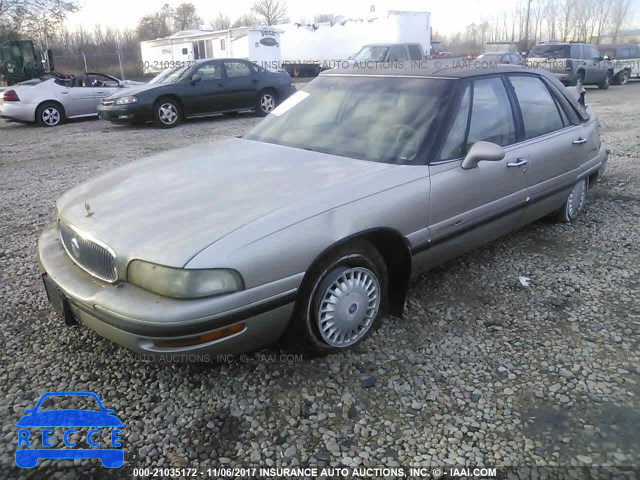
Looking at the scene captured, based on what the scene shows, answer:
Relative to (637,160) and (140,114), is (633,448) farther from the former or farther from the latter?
(140,114)

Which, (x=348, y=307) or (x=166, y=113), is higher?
(x=166, y=113)

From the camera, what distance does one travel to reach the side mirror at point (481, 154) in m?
3.09

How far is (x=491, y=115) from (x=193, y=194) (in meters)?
2.10

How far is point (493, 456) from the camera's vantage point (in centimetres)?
222

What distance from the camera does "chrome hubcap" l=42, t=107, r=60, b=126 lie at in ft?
39.9

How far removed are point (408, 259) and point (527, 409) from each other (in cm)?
100

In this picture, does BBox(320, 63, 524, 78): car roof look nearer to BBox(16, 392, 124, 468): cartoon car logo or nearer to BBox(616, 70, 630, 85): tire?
Answer: BBox(16, 392, 124, 468): cartoon car logo

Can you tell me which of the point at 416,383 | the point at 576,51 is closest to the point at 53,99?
the point at 416,383

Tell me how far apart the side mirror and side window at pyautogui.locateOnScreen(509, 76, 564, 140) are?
873 mm

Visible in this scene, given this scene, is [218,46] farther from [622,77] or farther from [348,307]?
[348,307]

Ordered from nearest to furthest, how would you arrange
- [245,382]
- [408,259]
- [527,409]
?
[527,409] < [245,382] < [408,259]

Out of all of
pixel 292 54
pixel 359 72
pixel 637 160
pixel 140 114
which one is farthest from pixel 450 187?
pixel 292 54

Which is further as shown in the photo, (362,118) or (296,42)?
(296,42)

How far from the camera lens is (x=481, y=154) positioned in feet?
10.3
